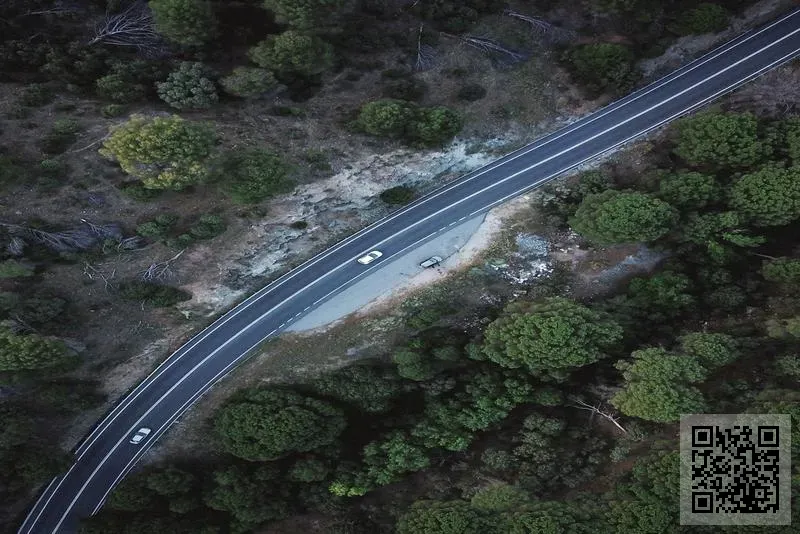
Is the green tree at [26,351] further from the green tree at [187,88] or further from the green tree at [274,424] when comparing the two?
the green tree at [187,88]

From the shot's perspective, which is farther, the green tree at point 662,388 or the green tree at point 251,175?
the green tree at point 251,175

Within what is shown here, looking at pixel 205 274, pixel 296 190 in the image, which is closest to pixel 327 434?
pixel 205 274

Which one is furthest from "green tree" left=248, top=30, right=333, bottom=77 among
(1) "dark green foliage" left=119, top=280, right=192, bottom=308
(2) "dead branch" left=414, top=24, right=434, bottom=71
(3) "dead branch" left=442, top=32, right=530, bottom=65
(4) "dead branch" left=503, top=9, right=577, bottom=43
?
(1) "dark green foliage" left=119, top=280, right=192, bottom=308

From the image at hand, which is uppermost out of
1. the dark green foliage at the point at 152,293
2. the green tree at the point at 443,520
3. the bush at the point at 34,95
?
the bush at the point at 34,95

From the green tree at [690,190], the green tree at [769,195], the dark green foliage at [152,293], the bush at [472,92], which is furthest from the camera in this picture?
the bush at [472,92]

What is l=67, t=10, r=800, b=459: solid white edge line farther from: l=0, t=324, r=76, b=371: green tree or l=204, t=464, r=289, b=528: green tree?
l=204, t=464, r=289, b=528: green tree

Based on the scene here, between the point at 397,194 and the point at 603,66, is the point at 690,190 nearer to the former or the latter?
the point at 603,66

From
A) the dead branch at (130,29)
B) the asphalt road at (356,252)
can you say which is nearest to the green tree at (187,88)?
the dead branch at (130,29)
